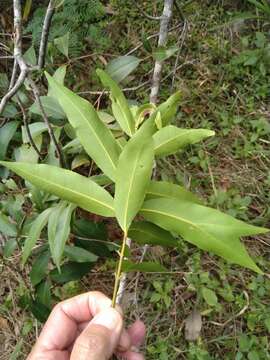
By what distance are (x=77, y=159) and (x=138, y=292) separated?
1.91 feet

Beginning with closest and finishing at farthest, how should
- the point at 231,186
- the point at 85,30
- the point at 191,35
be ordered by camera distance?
the point at 85,30
the point at 231,186
the point at 191,35

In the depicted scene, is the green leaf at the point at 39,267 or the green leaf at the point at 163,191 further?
the green leaf at the point at 39,267

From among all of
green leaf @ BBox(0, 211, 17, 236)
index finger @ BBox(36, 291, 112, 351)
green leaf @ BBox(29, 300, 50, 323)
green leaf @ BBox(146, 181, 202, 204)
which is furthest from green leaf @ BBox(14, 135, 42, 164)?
green leaf @ BBox(146, 181, 202, 204)

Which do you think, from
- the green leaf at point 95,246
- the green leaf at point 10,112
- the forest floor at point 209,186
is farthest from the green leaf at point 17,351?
the green leaf at point 10,112

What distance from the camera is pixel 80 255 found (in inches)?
54.0

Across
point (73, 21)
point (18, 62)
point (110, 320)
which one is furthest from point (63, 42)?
point (110, 320)

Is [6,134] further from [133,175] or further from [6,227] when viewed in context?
[133,175]

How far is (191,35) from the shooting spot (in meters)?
2.39

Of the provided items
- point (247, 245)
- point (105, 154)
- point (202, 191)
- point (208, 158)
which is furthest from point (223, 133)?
point (105, 154)

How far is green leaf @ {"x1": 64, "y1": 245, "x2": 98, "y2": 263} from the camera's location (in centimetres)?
137

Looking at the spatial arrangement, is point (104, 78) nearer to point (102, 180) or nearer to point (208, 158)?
point (102, 180)

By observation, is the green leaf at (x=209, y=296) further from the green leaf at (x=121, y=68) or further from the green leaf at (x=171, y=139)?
the green leaf at (x=171, y=139)

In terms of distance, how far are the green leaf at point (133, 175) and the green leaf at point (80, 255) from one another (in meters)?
0.50

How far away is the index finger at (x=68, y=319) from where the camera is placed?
109 centimetres
